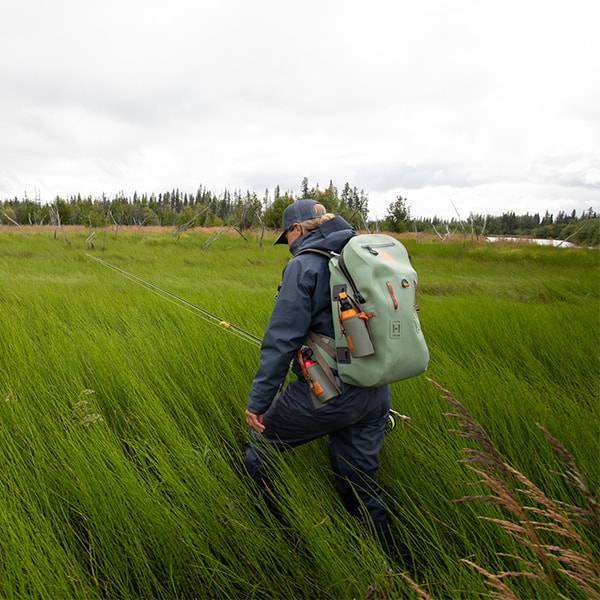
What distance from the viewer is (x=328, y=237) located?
1866 mm

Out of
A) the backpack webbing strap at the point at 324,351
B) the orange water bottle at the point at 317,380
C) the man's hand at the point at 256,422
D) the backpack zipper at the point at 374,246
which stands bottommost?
the man's hand at the point at 256,422

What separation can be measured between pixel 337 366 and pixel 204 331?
8.71ft

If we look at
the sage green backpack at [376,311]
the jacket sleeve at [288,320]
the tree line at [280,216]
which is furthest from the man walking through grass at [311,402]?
the tree line at [280,216]

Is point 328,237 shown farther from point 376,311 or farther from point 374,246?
point 376,311

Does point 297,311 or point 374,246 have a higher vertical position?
point 374,246

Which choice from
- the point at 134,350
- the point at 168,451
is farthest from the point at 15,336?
the point at 168,451

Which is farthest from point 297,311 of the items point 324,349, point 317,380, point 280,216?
point 280,216

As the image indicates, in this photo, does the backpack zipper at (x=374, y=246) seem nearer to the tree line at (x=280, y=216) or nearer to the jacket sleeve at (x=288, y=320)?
the jacket sleeve at (x=288, y=320)

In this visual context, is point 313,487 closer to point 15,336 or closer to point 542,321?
point 15,336

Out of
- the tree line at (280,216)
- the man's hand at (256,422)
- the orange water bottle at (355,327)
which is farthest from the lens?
the tree line at (280,216)

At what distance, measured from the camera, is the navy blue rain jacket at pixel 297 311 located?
1.79 meters

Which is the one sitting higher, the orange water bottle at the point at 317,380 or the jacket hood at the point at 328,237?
the jacket hood at the point at 328,237

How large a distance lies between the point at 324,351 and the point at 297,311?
0.24 m

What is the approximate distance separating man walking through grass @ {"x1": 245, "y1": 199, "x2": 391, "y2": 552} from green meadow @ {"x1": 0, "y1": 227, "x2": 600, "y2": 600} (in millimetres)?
124
